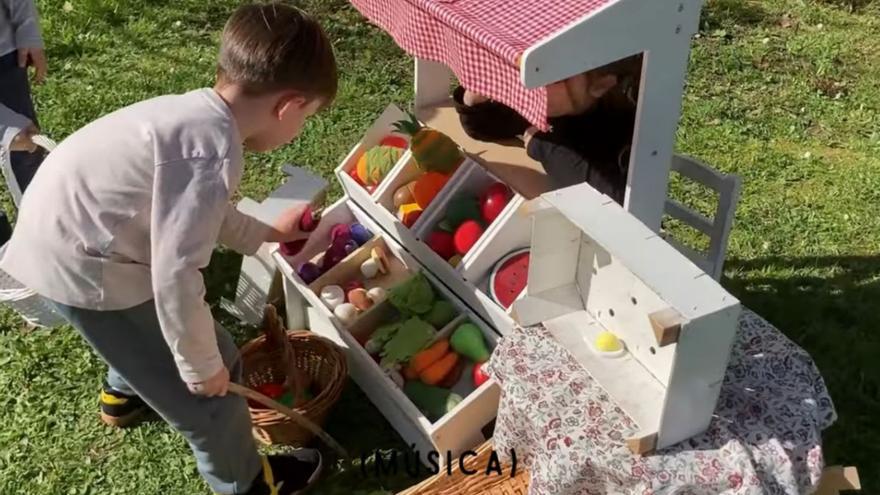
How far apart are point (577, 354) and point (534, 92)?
60cm

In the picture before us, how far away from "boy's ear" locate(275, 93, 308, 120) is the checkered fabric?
371 millimetres

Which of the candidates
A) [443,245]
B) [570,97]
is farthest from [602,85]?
[443,245]

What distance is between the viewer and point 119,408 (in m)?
2.90

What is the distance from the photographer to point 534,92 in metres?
2.05

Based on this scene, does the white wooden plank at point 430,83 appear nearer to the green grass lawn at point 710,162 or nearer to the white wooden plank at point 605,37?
the green grass lawn at point 710,162

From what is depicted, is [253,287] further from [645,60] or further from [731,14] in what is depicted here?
[731,14]

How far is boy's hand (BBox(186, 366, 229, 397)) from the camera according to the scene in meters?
2.21

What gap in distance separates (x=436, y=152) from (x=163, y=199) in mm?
1140

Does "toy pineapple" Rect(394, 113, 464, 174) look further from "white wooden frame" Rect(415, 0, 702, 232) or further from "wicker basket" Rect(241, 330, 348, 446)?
"white wooden frame" Rect(415, 0, 702, 232)

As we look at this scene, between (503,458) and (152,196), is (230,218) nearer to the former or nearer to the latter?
(152,196)

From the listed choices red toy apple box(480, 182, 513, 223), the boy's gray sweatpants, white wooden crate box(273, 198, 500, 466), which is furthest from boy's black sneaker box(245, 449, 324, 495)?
red toy apple box(480, 182, 513, 223)

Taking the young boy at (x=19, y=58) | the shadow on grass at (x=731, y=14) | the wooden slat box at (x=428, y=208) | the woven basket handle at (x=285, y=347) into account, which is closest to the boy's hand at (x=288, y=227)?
the woven basket handle at (x=285, y=347)

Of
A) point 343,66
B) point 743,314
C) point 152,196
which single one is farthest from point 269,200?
point 343,66

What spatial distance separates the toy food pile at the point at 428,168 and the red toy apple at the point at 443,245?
10 cm
